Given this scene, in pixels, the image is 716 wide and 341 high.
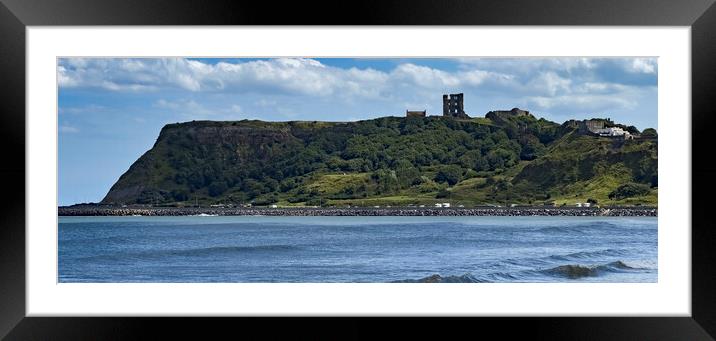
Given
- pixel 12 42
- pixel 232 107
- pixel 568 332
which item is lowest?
pixel 568 332

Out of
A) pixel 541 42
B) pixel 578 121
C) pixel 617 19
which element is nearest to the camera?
pixel 617 19

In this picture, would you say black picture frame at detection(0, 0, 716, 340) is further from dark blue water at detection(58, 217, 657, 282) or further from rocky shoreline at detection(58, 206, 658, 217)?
rocky shoreline at detection(58, 206, 658, 217)

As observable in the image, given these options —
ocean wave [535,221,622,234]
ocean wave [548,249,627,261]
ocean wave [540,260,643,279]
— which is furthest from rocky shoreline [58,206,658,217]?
ocean wave [540,260,643,279]

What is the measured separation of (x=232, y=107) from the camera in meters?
45.0

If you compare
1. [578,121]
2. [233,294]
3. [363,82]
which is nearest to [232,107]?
[363,82]

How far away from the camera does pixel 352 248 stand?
103ft

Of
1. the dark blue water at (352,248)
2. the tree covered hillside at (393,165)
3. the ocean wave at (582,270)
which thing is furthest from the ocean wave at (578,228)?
the ocean wave at (582,270)

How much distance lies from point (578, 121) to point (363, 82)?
1167 centimetres

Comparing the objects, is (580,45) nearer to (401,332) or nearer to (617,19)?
(617,19)

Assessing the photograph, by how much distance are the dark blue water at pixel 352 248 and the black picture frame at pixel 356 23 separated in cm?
1810

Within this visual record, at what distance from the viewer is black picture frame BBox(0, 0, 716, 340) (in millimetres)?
3713

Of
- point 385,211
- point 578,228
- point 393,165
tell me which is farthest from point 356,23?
point 393,165

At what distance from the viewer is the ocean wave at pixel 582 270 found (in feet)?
71.0

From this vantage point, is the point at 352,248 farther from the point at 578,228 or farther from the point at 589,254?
the point at 578,228
